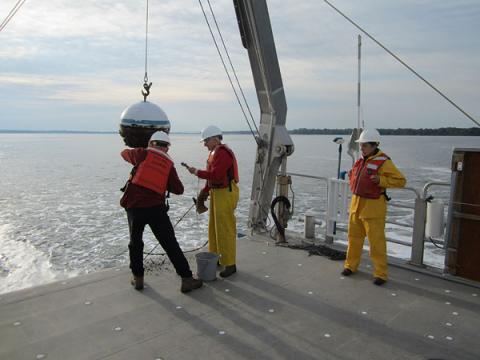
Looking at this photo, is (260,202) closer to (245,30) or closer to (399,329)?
(245,30)

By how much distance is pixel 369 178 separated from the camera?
374 centimetres

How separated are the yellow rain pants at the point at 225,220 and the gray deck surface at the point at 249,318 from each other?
10.1 inches

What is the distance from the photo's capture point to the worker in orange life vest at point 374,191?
3.68 metres

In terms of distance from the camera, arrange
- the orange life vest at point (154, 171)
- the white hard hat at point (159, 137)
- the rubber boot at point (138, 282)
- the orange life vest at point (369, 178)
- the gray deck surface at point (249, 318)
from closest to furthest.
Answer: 1. the gray deck surface at point (249, 318)
2. the orange life vest at point (154, 171)
3. the white hard hat at point (159, 137)
4. the rubber boot at point (138, 282)
5. the orange life vest at point (369, 178)

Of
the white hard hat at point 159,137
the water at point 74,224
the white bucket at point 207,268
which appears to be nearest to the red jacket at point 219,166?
the white hard hat at point 159,137

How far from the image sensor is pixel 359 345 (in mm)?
2721

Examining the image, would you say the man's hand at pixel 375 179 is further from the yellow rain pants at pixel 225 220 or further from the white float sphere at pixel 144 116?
the white float sphere at pixel 144 116

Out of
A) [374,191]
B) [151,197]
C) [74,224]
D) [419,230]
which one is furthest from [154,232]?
[74,224]

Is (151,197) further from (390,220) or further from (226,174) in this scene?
(390,220)

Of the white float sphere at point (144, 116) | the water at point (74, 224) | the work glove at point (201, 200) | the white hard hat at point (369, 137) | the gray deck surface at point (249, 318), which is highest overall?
the white float sphere at point (144, 116)

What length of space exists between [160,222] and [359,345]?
1.86m

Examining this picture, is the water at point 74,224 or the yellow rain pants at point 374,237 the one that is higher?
the yellow rain pants at point 374,237

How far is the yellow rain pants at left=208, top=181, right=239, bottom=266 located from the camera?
3920mm

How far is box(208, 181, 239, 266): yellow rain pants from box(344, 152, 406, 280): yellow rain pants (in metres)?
1.19
